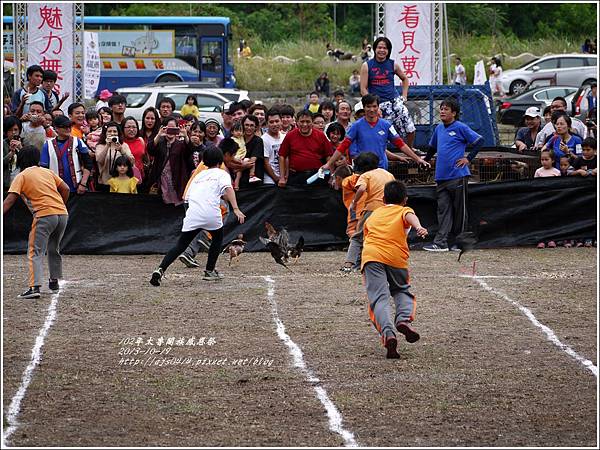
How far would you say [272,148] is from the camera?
16328 mm

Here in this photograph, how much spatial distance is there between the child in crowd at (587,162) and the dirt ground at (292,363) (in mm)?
2694

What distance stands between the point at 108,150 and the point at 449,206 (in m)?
4.61

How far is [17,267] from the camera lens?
14.4m

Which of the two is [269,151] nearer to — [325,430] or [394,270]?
[394,270]

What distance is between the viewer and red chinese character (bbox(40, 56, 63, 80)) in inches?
848

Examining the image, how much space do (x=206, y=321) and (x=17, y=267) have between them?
4.35 m

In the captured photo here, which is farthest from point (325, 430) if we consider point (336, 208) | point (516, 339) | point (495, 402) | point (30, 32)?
point (30, 32)

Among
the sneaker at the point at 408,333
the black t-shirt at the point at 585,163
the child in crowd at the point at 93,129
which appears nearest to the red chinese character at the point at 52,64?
the child in crowd at the point at 93,129

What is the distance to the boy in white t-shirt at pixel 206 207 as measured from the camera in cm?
Answer: 1288

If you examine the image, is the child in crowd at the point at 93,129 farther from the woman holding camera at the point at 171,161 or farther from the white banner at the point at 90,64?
the white banner at the point at 90,64

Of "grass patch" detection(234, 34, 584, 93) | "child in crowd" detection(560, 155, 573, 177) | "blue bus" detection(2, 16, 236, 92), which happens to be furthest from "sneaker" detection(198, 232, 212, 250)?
"grass patch" detection(234, 34, 584, 93)

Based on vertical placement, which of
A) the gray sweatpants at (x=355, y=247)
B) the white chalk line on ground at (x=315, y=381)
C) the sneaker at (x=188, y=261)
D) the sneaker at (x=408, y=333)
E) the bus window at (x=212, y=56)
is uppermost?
the bus window at (x=212, y=56)

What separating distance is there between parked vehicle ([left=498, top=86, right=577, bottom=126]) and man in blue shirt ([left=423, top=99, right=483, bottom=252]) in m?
20.8

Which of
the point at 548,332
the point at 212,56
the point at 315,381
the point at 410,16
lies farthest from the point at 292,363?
the point at 212,56
